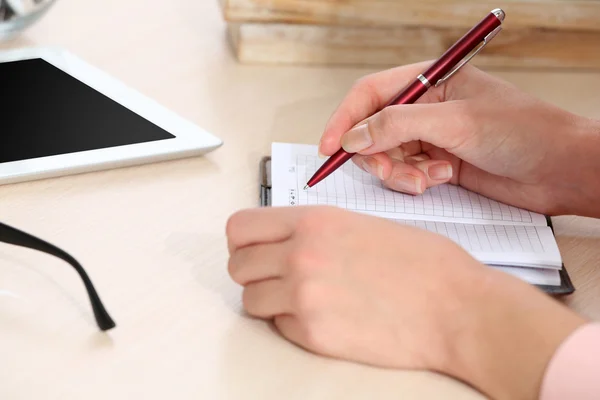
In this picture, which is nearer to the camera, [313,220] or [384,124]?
[313,220]

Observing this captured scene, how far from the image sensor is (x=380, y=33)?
1092 millimetres

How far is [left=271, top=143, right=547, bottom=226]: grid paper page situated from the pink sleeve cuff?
0.75ft

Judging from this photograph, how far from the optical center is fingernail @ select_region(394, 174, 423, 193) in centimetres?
82

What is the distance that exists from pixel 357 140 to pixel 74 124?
1.00ft

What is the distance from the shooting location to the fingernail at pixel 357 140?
31.8 inches

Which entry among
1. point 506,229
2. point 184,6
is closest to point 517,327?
point 506,229

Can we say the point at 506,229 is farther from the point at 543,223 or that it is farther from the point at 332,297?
the point at 332,297

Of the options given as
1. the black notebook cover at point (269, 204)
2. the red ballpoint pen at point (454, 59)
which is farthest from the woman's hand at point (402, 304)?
the red ballpoint pen at point (454, 59)

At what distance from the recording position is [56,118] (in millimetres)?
850

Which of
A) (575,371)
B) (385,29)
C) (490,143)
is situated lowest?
(575,371)

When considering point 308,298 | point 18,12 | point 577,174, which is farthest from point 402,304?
point 18,12

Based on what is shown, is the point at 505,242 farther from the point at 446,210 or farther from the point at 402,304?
the point at 402,304

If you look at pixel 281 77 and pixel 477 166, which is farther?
pixel 281 77

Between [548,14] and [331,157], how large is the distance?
1.53 ft
